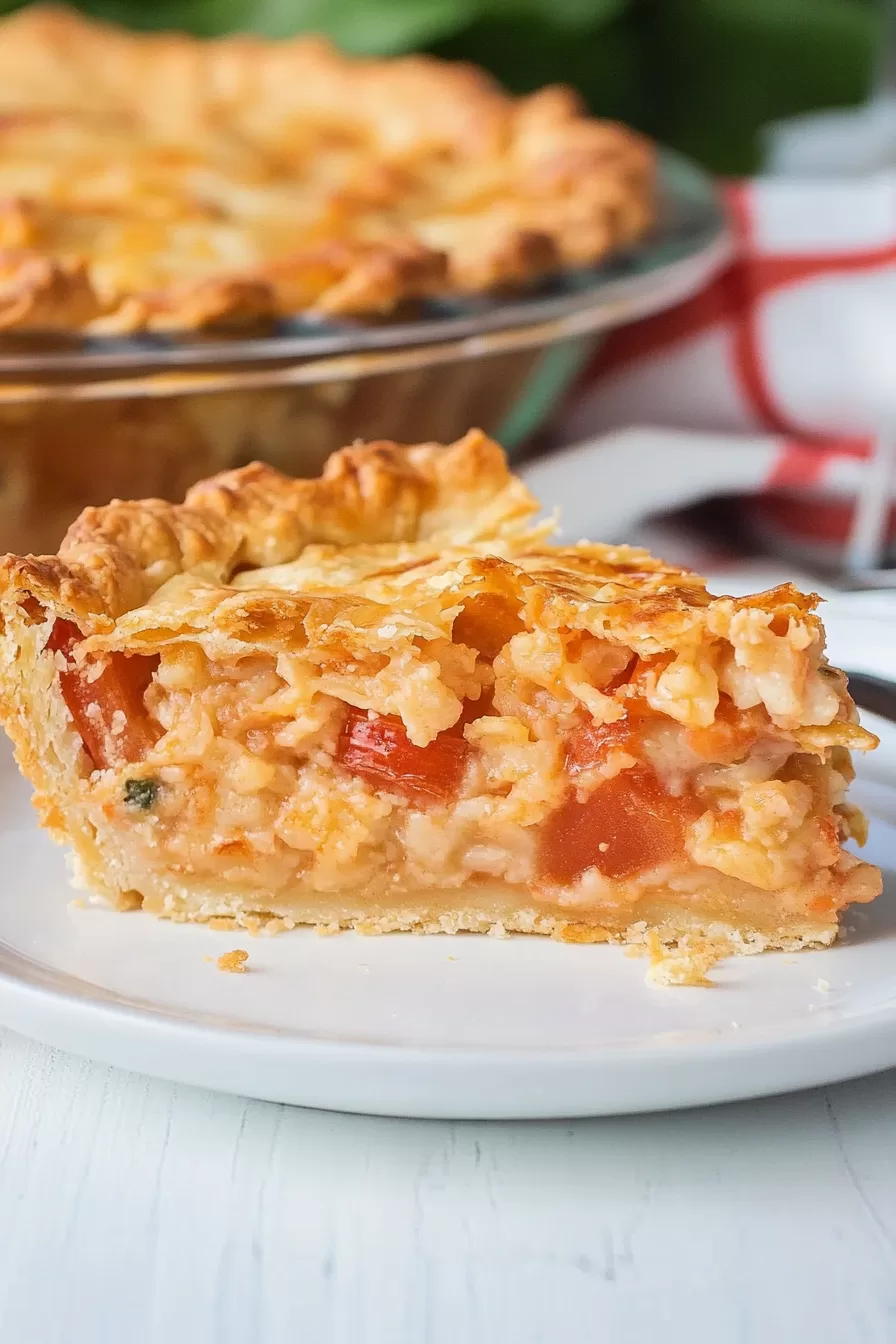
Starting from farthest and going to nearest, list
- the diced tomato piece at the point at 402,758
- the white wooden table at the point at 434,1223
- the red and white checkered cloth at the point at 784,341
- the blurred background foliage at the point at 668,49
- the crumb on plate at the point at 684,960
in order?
1. the blurred background foliage at the point at 668,49
2. the red and white checkered cloth at the point at 784,341
3. the diced tomato piece at the point at 402,758
4. the crumb on plate at the point at 684,960
5. the white wooden table at the point at 434,1223

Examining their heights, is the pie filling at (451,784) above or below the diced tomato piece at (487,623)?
below

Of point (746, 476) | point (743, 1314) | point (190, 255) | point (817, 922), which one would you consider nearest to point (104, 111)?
point (190, 255)

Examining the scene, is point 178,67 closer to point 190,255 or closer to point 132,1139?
point 190,255

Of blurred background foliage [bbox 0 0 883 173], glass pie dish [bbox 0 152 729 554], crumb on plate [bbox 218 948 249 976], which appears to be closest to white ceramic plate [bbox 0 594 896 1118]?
crumb on plate [bbox 218 948 249 976]

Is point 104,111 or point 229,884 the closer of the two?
point 229,884

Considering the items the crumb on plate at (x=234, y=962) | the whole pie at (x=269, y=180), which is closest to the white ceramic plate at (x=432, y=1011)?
the crumb on plate at (x=234, y=962)

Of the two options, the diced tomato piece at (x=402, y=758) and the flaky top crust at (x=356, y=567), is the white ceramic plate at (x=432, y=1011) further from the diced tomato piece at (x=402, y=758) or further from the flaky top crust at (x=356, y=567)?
→ the flaky top crust at (x=356, y=567)
